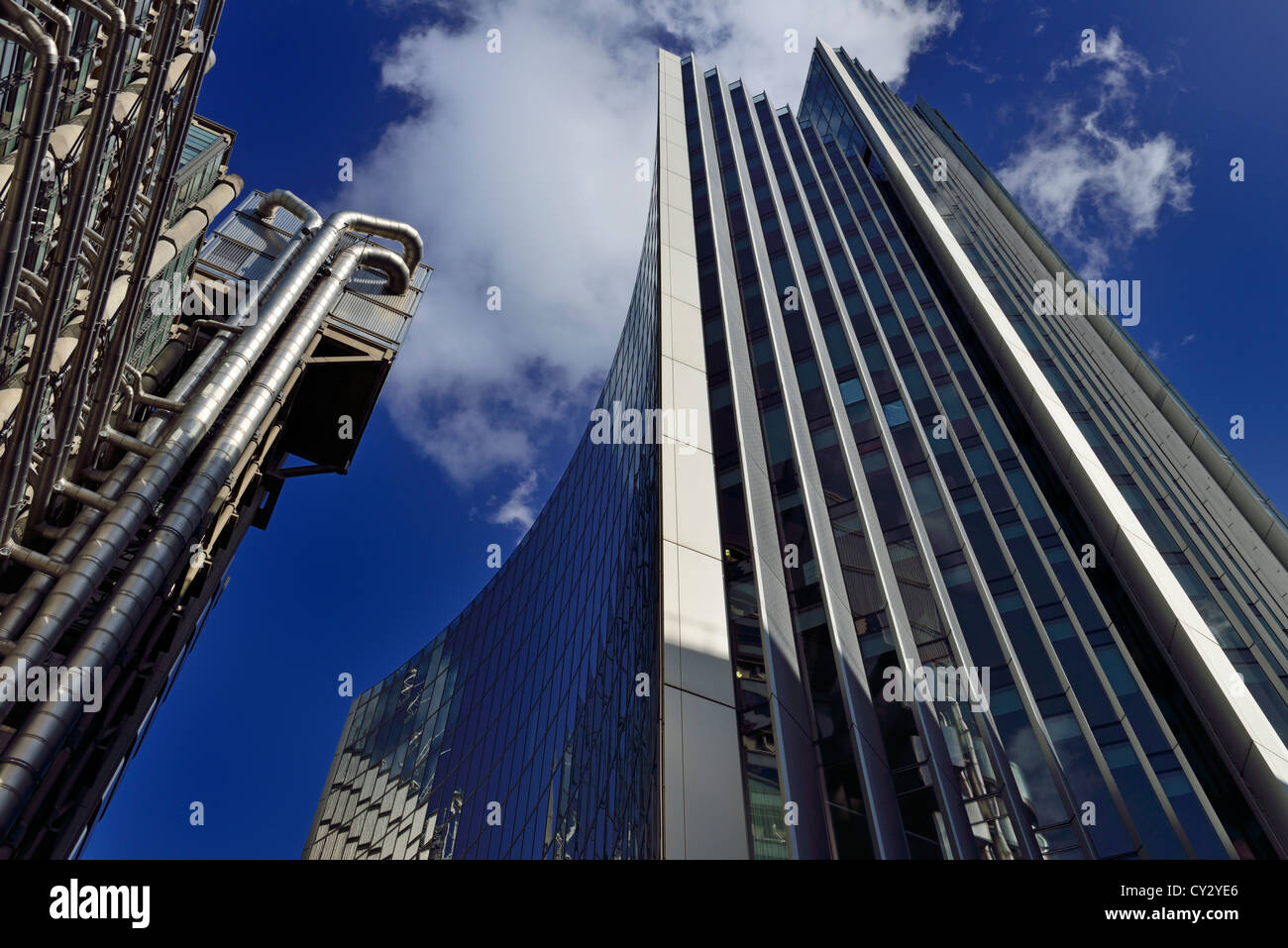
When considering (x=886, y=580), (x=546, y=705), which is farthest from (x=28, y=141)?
(x=546, y=705)

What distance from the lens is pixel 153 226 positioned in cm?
1622

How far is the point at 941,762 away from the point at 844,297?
23530 millimetres

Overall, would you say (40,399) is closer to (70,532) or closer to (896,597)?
(70,532)

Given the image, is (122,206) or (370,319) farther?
(370,319)

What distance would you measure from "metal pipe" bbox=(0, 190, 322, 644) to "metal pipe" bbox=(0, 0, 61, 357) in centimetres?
716

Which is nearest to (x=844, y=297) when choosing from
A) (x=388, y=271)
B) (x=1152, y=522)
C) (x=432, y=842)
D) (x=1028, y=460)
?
(x=1028, y=460)

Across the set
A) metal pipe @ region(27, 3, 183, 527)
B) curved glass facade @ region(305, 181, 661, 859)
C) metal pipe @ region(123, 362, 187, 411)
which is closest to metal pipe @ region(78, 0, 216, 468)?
metal pipe @ region(27, 3, 183, 527)

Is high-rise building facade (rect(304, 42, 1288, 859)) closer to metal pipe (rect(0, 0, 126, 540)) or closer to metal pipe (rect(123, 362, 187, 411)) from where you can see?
metal pipe (rect(0, 0, 126, 540))

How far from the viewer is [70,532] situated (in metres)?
15.9

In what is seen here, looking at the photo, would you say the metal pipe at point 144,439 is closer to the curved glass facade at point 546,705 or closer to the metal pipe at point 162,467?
the metal pipe at point 162,467

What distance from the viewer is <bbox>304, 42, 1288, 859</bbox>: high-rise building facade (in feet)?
49.8

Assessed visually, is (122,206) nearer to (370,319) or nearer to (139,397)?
(139,397)

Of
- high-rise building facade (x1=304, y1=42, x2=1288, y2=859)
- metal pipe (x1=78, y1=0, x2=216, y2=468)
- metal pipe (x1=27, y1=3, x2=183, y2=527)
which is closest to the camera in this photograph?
metal pipe (x1=27, y1=3, x2=183, y2=527)

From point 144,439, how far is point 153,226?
4.98m
